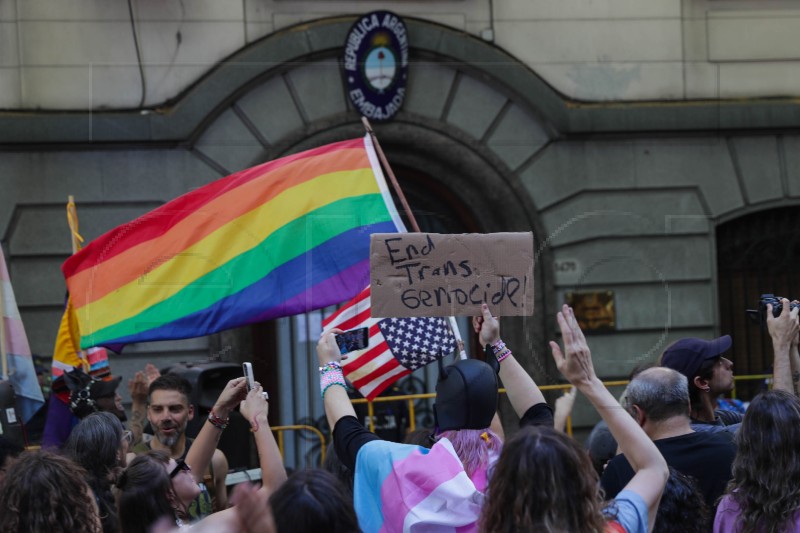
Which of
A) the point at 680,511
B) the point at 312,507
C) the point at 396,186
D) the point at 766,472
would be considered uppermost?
the point at 396,186

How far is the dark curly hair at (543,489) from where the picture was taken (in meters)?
3.22

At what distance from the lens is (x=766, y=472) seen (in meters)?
4.22

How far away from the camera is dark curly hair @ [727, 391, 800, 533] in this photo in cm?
417

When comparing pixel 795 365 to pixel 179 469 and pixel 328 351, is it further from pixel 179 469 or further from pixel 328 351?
pixel 179 469

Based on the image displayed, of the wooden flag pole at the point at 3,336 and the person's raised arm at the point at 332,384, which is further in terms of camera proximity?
the wooden flag pole at the point at 3,336

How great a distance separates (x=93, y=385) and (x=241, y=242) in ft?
4.59

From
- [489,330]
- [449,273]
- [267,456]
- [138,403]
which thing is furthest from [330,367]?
[138,403]

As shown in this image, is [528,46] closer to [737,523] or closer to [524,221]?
[524,221]

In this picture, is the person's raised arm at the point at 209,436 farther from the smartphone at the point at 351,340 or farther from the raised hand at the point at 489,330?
the raised hand at the point at 489,330

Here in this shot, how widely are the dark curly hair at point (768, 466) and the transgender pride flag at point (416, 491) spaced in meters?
1.08

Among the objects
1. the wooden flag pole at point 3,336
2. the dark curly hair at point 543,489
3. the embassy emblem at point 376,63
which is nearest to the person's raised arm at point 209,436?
the dark curly hair at point 543,489

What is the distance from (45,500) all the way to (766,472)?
2496mm

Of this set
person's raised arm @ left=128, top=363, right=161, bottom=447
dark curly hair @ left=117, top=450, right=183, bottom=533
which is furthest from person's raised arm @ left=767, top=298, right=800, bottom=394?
person's raised arm @ left=128, top=363, right=161, bottom=447

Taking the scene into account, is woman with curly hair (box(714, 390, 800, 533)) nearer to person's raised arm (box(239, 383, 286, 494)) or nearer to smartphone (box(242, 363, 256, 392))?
person's raised arm (box(239, 383, 286, 494))
